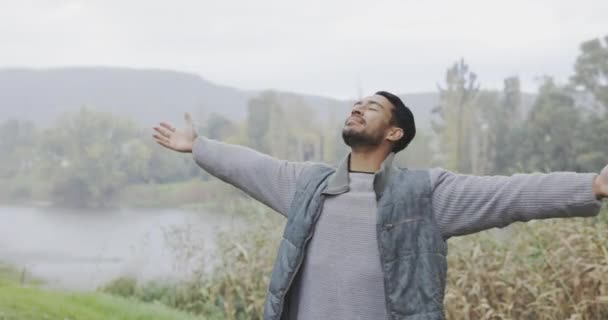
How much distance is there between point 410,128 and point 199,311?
3.73 m

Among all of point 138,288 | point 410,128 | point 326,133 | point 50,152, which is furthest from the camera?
point 50,152

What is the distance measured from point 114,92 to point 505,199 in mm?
21522

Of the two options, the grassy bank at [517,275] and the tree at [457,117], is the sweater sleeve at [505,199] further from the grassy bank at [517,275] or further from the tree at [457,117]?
the tree at [457,117]

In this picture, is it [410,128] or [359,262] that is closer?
[359,262]

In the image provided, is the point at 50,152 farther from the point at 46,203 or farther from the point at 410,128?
the point at 410,128

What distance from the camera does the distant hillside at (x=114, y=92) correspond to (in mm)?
18047

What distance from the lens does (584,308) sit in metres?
2.97

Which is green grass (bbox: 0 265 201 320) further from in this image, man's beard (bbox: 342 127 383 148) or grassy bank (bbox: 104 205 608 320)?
man's beard (bbox: 342 127 383 148)

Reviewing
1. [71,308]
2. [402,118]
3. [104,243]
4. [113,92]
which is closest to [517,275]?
[402,118]

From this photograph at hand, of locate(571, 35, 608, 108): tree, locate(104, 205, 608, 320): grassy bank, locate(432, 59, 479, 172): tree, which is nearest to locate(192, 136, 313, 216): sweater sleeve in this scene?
locate(104, 205, 608, 320): grassy bank

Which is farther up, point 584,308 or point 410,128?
point 410,128

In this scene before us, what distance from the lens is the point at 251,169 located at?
5.14 feet

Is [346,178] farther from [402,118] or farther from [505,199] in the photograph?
[505,199]

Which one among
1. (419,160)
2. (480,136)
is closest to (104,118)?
(419,160)
